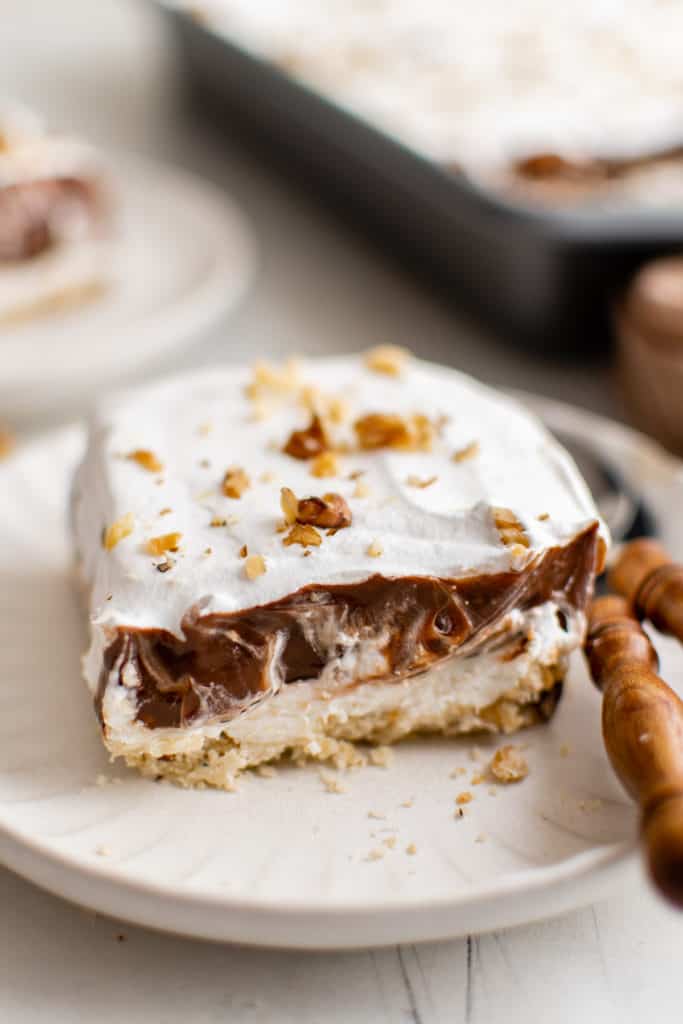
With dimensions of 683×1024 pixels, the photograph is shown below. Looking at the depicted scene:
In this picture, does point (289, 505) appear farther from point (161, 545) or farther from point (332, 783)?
point (332, 783)

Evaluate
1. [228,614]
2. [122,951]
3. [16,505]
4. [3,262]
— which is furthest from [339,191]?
[122,951]

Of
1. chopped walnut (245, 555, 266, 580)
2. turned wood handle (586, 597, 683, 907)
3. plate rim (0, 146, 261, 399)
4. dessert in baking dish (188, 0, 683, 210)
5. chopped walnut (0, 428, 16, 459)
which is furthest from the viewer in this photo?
dessert in baking dish (188, 0, 683, 210)

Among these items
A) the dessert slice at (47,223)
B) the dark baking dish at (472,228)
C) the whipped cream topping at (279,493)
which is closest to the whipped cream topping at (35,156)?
the dessert slice at (47,223)

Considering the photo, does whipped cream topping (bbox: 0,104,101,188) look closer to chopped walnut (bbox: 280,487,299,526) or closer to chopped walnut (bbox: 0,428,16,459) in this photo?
chopped walnut (bbox: 0,428,16,459)

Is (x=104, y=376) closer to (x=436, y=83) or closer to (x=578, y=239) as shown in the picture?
(x=578, y=239)

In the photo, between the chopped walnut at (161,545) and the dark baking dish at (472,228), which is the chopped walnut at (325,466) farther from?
the dark baking dish at (472,228)

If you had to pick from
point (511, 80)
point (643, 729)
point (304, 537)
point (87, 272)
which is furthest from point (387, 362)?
point (511, 80)

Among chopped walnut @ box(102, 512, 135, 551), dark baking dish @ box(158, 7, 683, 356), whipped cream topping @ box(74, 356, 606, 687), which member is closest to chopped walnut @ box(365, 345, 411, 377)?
whipped cream topping @ box(74, 356, 606, 687)

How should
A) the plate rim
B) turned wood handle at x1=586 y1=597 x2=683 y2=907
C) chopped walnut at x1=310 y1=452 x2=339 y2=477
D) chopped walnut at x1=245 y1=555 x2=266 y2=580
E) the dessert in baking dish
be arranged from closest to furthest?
turned wood handle at x1=586 y1=597 x2=683 y2=907, chopped walnut at x1=245 y1=555 x2=266 y2=580, chopped walnut at x1=310 y1=452 x2=339 y2=477, the plate rim, the dessert in baking dish
